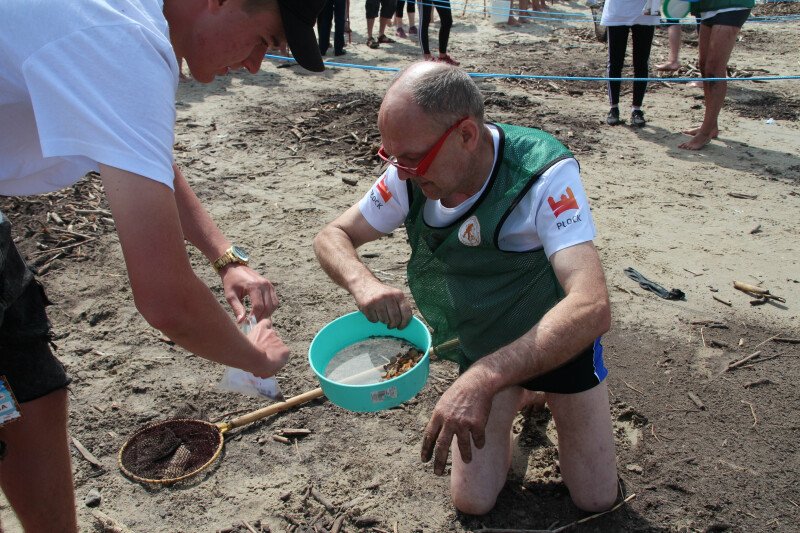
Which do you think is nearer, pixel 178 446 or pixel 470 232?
pixel 470 232

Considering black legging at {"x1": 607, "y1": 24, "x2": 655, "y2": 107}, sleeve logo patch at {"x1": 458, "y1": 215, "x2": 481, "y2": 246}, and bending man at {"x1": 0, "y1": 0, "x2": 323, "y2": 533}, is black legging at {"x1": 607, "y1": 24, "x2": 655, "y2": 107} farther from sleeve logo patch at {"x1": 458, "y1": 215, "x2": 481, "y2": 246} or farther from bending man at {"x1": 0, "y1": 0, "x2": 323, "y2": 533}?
bending man at {"x1": 0, "y1": 0, "x2": 323, "y2": 533}

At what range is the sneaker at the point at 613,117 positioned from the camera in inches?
305

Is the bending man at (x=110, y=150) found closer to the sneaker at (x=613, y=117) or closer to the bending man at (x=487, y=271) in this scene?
the bending man at (x=487, y=271)

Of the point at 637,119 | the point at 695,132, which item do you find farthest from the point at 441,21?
the point at 695,132

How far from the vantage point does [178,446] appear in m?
3.30

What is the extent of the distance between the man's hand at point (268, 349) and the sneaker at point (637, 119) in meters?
6.47

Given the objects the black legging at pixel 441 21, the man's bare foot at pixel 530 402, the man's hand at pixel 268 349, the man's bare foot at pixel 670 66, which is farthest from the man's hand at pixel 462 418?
the man's bare foot at pixel 670 66

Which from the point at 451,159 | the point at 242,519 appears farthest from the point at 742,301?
the point at 242,519

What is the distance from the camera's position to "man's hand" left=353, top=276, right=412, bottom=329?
8.78 ft

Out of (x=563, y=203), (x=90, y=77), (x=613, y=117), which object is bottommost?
(x=613, y=117)

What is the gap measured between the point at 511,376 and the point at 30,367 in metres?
1.47

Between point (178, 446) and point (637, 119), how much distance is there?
20.5 feet

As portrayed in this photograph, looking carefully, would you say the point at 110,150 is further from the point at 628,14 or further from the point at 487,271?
the point at 628,14

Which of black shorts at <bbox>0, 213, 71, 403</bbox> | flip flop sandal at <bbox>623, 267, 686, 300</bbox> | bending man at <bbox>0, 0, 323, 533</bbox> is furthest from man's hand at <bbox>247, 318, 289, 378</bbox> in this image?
flip flop sandal at <bbox>623, 267, 686, 300</bbox>
